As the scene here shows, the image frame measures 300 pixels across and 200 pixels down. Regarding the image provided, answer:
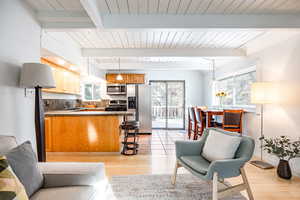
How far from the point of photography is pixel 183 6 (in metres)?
2.09

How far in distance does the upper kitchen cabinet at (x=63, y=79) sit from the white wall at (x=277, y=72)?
4.19 meters

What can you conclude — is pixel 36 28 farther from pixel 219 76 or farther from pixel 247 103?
pixel 219 76

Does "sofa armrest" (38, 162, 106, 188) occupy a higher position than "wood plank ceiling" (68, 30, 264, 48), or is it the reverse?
"wood plank ceiling" (68, 30, 264, 48)

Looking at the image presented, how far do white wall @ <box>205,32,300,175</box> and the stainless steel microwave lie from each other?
4156 mm

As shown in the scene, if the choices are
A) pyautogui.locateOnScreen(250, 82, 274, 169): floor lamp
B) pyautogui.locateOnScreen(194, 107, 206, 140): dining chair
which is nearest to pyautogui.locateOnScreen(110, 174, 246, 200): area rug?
pyautogui.locateOnScreen(250, 82, 274, 169): floor lamp

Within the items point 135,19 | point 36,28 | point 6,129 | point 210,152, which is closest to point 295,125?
point 210,152

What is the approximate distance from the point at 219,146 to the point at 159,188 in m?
0.96

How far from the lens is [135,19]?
228 cm

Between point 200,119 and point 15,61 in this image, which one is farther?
point 200,119

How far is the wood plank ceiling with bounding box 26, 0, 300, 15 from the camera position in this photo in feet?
6.57

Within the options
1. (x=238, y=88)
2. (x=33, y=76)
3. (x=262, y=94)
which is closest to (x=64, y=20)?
(x=33, y=76)

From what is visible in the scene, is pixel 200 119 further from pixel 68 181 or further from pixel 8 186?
pixel 8 186

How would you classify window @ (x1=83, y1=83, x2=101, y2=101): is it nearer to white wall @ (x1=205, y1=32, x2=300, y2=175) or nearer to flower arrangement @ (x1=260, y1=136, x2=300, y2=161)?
white wall @ (x1=205, y1=32, x2=300, y2=175)

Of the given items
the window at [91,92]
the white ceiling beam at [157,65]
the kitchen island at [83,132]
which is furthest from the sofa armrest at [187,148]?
the window at [91,92]
